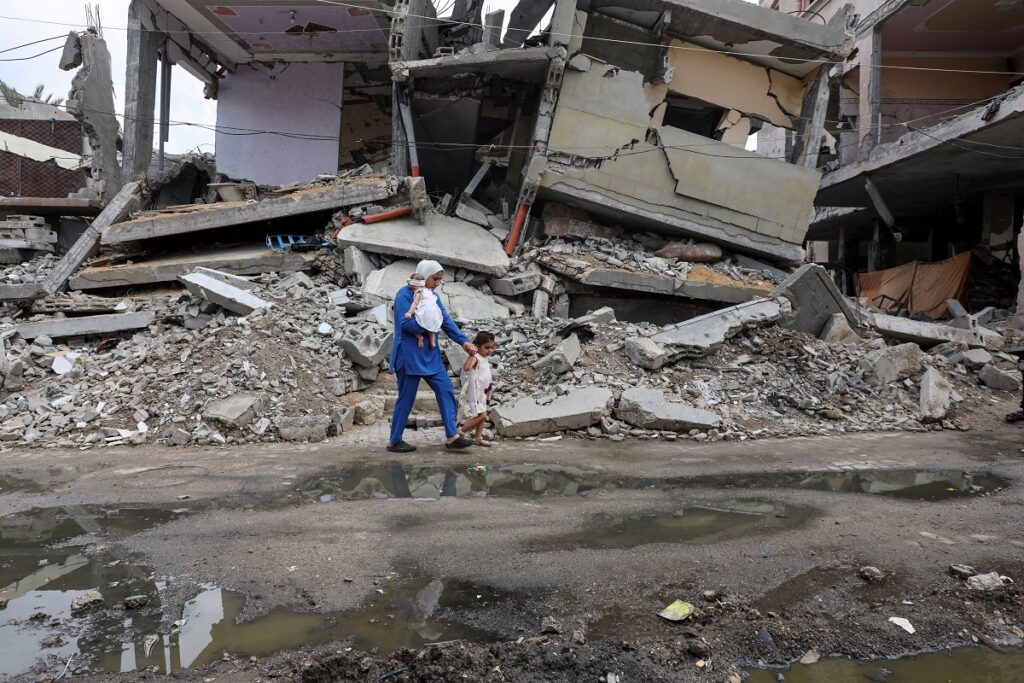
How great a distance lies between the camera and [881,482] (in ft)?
16.6

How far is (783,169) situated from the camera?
13328mm

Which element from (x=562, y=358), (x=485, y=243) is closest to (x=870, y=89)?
(x=485, y=243)

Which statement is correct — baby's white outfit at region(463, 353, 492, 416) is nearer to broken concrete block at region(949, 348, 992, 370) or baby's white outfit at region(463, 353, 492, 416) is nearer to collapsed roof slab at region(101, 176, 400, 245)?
collapsed roof slab at region(101, 176, 400, 245)

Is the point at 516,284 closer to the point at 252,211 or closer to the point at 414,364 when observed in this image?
the point at 252,211

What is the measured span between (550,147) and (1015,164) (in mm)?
10005

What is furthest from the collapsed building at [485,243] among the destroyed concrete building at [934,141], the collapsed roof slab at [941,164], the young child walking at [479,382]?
the collapsed roof slab at [941,164]

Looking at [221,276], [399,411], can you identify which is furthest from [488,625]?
[221,276]

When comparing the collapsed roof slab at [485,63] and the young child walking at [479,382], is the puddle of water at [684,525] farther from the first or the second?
the collapsed roof slab at [485,63]

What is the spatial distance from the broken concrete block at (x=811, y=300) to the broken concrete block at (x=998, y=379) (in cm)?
176

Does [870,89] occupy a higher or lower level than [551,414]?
higher

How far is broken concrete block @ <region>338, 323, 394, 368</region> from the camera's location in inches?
301

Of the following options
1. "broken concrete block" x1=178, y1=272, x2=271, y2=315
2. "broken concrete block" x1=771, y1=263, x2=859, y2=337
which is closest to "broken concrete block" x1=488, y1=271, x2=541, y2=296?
"broken concrete block" x1=771, y1=263, x2=859, y2=337

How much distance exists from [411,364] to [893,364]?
638cm

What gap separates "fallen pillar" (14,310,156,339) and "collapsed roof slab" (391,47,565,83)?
21.2ft
